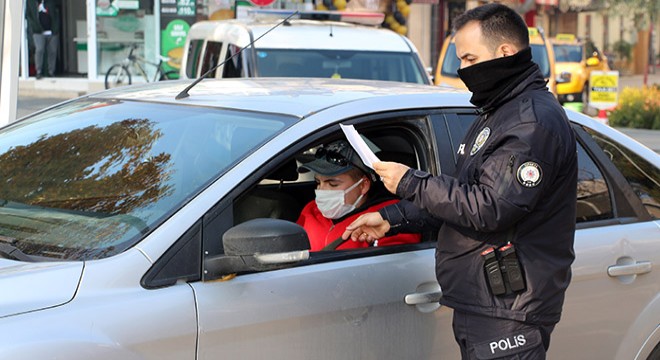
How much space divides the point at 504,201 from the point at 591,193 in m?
1.14

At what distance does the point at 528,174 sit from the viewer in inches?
108

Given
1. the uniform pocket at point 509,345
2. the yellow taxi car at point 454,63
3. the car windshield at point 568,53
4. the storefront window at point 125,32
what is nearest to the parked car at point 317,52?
the yellow taxi car at point 454,63

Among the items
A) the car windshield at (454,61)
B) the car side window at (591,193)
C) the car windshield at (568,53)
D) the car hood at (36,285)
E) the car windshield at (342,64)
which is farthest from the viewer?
the car windshield at (568,53)

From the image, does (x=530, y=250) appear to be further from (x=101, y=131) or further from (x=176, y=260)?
(x=101, y=131)

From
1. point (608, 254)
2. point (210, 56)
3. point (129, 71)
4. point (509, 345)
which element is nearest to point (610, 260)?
point (608, 254)

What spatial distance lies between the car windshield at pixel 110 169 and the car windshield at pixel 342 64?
18.8ft

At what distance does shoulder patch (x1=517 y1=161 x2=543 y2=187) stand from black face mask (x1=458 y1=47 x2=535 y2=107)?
30 cm

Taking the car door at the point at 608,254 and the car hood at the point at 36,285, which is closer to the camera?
the car hood at the point at 36,285

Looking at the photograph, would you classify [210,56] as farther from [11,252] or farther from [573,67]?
[573,67]

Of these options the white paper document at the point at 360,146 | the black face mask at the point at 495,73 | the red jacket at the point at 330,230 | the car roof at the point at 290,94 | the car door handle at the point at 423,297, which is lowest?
the car door handle at the point at 423,297

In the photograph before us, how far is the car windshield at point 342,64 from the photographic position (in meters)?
9.41

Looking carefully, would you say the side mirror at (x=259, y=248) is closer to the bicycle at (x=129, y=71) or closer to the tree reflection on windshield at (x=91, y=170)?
the tree reflection on windshield at (x=91, y=170)

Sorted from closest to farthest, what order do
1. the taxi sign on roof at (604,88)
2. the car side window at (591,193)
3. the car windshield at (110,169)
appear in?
1. the car windshield at (110,169)
2. the car side window at (591,193)
3. the taxi sign on roof at (604,88)

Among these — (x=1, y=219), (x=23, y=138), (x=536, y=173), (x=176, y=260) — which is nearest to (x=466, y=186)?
(x=536, y=173)
